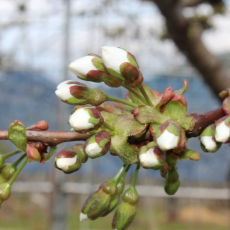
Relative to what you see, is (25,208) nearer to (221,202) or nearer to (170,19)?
(221,202)

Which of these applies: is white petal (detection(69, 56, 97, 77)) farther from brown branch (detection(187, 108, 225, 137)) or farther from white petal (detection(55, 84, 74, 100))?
brown branch (detection(187, 108, 225, 137))

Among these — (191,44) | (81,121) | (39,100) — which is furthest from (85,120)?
(39,100)

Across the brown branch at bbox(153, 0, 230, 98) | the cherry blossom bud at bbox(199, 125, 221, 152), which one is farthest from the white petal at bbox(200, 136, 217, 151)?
the brown branch at bbox(153, 0, 230, 98)

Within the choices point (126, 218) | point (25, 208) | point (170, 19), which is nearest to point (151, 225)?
point (25, 208)

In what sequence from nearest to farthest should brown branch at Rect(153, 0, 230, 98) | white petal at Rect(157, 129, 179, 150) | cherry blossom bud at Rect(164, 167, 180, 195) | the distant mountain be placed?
1. white petal at Rect(157, 129, 179, 150)
2. cherry blossom bud at Rect(164, 167, 180, 195)
3. brown branch at Rect(153, 0, 230, 98)
4. the distant mountain

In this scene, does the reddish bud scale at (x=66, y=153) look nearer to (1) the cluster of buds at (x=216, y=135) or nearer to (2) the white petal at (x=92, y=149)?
(2) the white petal at (x=92, y=149)

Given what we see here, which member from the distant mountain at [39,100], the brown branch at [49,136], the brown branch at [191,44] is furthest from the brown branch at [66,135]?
the distant mountain at [39,100]
